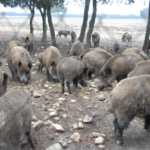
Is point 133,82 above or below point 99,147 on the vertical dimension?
above

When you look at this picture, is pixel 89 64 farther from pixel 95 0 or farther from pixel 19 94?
pixel 95 0

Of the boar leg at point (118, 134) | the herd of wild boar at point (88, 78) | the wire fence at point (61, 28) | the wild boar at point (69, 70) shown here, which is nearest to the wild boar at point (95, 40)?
the wire fence at point (61, 28)

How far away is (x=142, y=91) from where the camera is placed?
7.48 meters

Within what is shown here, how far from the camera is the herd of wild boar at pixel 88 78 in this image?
7137 mm

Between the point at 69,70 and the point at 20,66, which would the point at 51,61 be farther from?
the point at 69,70

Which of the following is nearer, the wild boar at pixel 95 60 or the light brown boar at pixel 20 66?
the light brown boar at pixel 20 66

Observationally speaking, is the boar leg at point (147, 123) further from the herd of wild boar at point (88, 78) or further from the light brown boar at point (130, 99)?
the light brown boar at point (130, 99)

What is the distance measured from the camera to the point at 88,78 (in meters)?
12.0

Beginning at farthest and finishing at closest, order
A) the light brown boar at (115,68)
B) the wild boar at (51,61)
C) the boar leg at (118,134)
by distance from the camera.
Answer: the wild boar at (51,61) → the light brown boar at (115,68) → the boar leg at (118,134)

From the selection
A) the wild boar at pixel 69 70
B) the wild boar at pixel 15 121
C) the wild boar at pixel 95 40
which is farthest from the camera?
the wild boar at pixel 95 40

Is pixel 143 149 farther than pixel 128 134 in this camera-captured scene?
No

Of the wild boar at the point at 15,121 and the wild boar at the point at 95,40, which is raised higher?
the wild boar at the point at 15,121

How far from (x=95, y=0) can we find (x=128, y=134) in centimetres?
1317

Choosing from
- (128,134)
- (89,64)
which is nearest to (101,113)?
(128,134)
